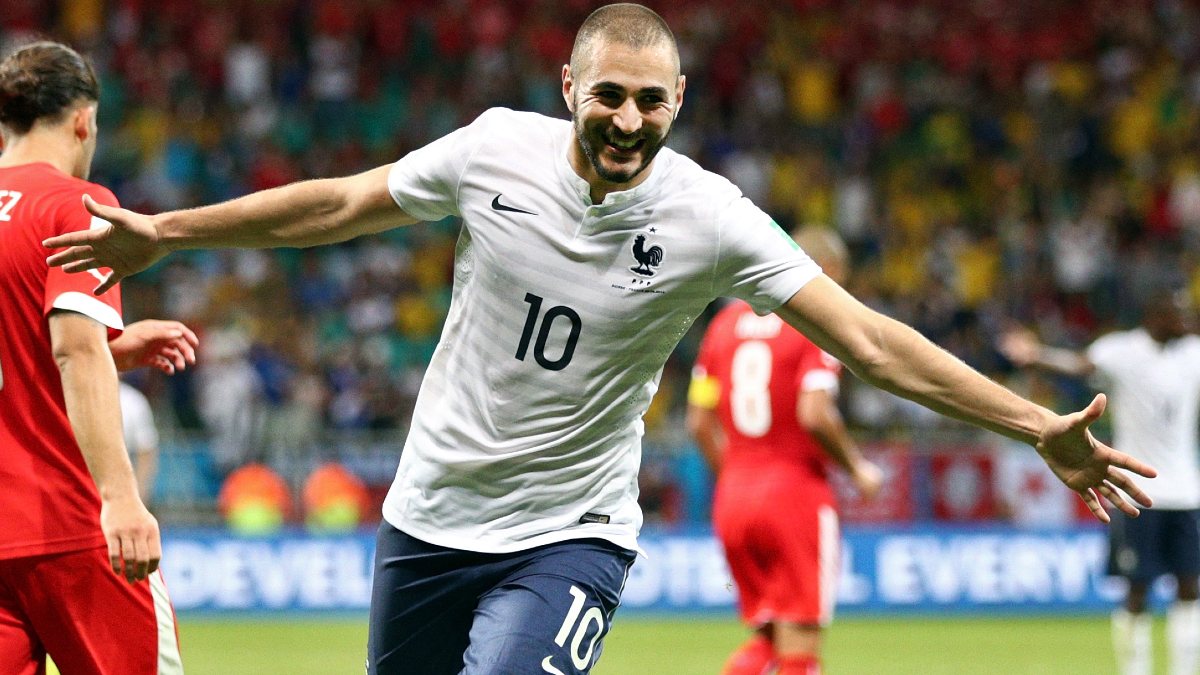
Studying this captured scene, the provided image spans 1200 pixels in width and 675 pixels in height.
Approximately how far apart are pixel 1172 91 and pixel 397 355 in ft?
35.4

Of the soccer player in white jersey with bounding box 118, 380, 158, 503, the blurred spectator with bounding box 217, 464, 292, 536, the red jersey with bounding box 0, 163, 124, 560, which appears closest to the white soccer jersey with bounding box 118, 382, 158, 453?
the soccer player in white jersey with bounding box 118, 380, 158, 503

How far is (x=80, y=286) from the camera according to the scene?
4477 millimetres

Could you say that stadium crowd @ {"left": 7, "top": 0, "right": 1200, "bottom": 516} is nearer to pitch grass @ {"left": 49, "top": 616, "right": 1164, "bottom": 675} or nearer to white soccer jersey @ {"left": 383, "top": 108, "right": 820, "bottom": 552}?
pitch grass @ {"left": 49, "top": 616, "right": 1164, "bottom": 675}

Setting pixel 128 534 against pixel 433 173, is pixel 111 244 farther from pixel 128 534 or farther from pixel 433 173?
pixel 433 173

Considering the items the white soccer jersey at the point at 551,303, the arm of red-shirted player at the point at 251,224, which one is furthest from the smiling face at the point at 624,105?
the arm of red-shirted player at the point at 251,224

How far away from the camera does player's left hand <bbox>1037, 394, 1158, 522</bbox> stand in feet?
13.8

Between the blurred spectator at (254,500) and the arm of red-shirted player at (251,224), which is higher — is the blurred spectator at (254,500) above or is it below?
below

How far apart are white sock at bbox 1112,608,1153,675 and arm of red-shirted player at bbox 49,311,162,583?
25.9ft

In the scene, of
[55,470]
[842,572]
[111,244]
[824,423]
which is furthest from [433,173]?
[842,572]

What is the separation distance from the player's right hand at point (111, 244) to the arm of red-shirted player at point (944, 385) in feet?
5.60

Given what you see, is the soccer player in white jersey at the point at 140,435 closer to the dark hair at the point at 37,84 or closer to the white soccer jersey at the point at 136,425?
the white soccer jersey at the point at 136,425

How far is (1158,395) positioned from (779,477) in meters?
4.27

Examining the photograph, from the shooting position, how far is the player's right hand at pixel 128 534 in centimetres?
438

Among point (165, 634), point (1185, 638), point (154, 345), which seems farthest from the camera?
point (1185, 638)
